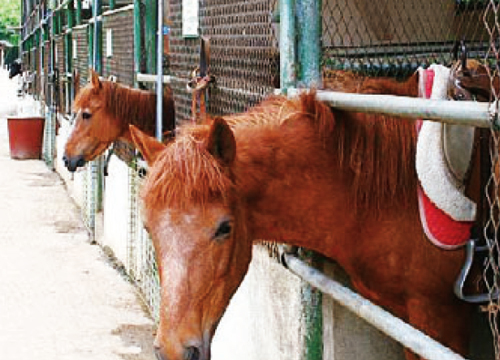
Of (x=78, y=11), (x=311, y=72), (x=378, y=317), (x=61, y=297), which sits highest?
(x=78, y=11)

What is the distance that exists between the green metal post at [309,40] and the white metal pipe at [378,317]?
70cm

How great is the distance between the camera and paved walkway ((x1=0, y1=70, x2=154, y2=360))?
642cm

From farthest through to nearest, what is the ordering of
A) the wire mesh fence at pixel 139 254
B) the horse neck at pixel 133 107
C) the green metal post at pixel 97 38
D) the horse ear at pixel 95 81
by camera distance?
the green metal post at pixel 97 38 → the horse ear at pixel 95 81 → the horse neck at pixel 133 107 → the wire mesh fence at pixel 139 254

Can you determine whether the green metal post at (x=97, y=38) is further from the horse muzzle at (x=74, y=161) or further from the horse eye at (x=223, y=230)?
the horse eye at (x=223, y=230)

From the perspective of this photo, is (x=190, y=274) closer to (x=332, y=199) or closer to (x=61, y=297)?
(x=332, y=199)

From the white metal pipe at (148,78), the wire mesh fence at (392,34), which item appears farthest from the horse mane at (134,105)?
the wire mesh fence at (392,34)

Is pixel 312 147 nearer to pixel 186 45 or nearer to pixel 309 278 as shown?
pixel 309 278

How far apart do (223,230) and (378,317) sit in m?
0.57

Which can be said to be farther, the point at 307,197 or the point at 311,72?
the point at 311,72

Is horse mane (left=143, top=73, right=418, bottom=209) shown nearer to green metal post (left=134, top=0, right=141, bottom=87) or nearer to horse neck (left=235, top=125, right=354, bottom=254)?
horse neck (left=235, top=125, right=354, bottom=254)

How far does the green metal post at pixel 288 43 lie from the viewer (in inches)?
141

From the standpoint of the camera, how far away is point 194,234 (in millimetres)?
2900

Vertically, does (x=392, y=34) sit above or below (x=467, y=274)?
above

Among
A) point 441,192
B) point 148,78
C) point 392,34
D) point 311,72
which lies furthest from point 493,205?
point 148,78
